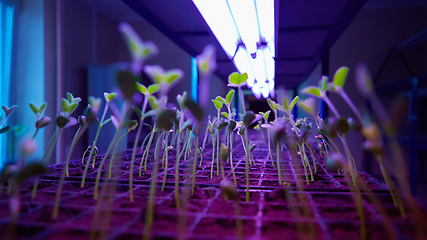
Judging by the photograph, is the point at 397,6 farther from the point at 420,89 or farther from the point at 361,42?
the point at 420,89

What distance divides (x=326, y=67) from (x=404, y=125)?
351cm

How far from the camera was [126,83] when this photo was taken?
0.43 meters

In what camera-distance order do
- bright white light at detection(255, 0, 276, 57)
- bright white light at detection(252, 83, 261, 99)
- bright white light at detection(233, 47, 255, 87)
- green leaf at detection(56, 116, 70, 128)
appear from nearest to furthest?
1. green leaf at detection(56, 116, 70, 128)
2. bright white light at detection(255, 0, 276, 57)
3. bright white light at detection(233, 47, 255, 87)
4. bright white light at detection(252, 83, 261, 99)

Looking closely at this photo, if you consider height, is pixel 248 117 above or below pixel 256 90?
below

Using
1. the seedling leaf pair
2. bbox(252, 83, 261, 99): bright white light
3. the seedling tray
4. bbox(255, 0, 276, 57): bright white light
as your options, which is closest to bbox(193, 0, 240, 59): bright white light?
bbox(255, 0, 276, 57): bright white light

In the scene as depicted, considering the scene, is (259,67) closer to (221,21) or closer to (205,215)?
(221,21)

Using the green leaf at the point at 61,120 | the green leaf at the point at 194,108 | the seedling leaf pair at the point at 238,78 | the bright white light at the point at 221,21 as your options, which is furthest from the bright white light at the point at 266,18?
the green leaf at the point at 61,120

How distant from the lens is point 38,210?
1.75 ft

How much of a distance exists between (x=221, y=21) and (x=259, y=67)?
2.50 ft

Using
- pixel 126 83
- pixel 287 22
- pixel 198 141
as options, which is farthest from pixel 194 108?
pixel 198 141

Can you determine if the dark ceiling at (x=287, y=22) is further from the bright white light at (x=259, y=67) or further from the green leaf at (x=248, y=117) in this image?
the green leaf at (x=248, y=117)

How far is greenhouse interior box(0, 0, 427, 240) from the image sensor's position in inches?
17.8

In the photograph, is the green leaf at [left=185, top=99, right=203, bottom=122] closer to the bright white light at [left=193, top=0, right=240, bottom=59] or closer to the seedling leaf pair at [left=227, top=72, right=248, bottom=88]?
the seedling leaf pair at [left=227, top=72, right=248, bottom=88]

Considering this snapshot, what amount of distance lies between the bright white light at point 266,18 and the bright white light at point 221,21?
126 mm
